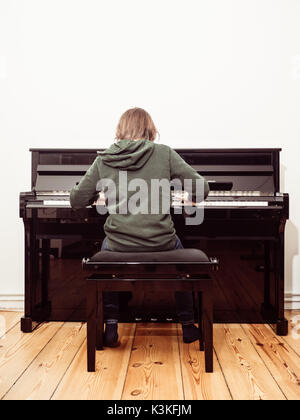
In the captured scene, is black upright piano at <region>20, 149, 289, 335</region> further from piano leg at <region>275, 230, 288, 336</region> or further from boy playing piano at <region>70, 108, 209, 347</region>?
boy playing piano at <region>70, 108, 209, 347</region>

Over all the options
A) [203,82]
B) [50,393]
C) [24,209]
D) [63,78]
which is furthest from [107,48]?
[50,393]

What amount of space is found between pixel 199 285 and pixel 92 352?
1.98 feet

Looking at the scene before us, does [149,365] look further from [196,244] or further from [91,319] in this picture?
[196,244]

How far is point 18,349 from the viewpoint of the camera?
7.36 feet

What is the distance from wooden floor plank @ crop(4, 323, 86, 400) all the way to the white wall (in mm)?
813

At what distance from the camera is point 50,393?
5.56ft

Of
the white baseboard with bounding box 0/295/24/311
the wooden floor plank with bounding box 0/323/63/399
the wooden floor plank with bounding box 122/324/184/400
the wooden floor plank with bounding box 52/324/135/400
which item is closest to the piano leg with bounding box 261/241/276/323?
the wooden floor plank with bounding box 122/324/184/400

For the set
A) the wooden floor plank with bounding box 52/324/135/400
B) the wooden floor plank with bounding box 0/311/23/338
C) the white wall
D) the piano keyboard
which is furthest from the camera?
the white wall

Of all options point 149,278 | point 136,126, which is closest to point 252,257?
point 149,278

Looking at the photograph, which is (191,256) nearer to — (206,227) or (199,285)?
(199,285)

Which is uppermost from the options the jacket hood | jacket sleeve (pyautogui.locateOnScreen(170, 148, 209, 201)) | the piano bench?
the jacket hood

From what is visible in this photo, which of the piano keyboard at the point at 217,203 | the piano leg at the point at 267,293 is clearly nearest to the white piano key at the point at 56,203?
the piano keyboard at the point at 217,203

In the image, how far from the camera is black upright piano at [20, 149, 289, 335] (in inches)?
99.7

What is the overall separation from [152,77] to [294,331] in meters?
2.08
